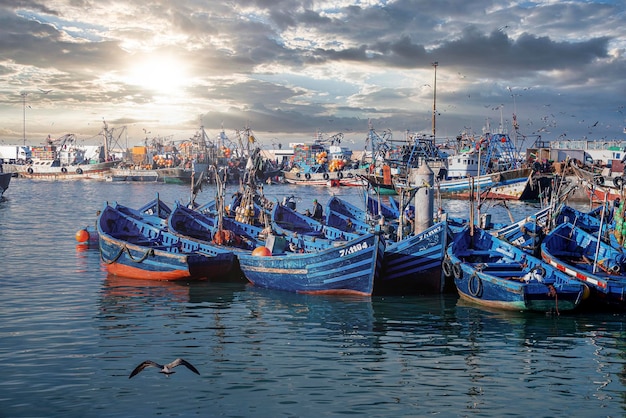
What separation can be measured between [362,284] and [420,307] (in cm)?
238

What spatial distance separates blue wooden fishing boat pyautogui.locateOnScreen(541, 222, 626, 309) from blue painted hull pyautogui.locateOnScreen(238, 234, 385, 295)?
6977 mm

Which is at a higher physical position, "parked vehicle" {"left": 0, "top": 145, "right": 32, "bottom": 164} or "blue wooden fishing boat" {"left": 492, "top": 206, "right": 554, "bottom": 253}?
"parked vehicle" {"left": 0, "top": 145, "right": 32, "bottom": 164}

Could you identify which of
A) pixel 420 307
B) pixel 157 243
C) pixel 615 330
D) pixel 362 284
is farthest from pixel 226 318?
pixel 615 330

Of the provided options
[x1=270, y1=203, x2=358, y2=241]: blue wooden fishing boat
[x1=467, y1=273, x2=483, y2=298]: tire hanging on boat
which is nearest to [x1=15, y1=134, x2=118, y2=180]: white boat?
[x1=270, y1=203, x2=358, y2=241]: blue wooden fishing boat

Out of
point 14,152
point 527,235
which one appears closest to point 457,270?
point 527,235

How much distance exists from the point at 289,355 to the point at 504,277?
971 centimetres

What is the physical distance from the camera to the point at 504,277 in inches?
888

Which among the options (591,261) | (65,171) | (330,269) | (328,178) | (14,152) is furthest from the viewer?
(14,152)

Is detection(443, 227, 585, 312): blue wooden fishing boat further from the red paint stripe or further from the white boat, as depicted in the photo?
the white boat

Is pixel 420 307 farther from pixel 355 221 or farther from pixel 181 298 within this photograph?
pixel 355 221

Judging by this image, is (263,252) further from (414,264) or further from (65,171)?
(65,171)

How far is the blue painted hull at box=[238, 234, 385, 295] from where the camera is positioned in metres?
23.0

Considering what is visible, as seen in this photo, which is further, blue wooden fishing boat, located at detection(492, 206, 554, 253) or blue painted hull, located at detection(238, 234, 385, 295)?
blue wooden fishing boat, located at detection(492, 206, 554, 253)

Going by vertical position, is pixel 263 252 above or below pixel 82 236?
above
